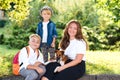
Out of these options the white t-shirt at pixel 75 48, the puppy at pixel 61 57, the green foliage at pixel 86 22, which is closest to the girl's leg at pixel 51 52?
the puppy at pixel 61 57

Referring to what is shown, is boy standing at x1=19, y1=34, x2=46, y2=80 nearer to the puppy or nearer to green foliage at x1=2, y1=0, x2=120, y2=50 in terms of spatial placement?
the puppy

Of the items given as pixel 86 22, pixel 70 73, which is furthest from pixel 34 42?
pixel 86 22

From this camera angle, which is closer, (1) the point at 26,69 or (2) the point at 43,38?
(1) the point at 26,69

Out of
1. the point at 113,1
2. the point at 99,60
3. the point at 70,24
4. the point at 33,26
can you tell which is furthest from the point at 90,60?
the point at 33,26

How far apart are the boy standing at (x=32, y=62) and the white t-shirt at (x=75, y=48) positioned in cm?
45

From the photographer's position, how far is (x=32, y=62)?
19.2ft

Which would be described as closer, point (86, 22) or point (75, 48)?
point (75, 48)

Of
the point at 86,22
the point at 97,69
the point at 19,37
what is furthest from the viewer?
the point at 86,22

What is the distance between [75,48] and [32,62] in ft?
2.34

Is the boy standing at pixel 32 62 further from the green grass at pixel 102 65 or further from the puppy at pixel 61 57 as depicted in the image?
the green grass at pixel 102 65

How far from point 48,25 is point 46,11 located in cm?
34

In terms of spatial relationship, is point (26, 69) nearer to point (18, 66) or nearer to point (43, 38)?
point (18, 66)

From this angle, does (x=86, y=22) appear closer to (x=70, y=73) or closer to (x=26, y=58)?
(x=26, y=58)

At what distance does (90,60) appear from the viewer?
973 centimetres
